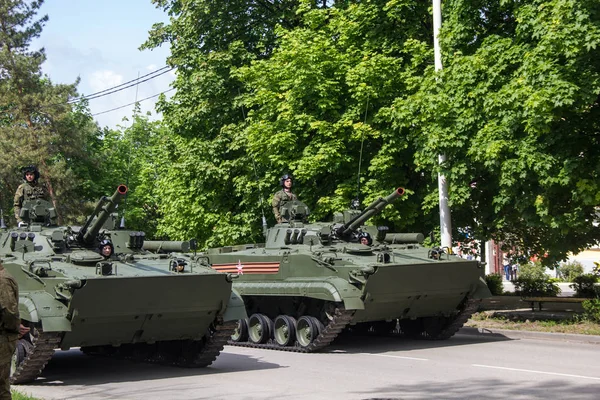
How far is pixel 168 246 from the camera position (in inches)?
592

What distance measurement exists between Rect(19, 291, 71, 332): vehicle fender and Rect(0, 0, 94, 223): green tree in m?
26.7

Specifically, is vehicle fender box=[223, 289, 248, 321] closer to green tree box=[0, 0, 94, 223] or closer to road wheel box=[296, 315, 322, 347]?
road wheel box=[296, 315, 322, 347]

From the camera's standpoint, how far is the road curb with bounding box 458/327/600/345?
1686cm

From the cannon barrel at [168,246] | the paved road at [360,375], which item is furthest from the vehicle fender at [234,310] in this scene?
the cannon barrel at [168,246]

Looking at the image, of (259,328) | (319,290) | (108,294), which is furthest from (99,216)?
(259,328)

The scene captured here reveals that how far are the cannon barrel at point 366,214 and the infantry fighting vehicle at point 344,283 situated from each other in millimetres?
24

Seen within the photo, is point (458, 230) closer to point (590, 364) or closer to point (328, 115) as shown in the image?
point (328, 115)

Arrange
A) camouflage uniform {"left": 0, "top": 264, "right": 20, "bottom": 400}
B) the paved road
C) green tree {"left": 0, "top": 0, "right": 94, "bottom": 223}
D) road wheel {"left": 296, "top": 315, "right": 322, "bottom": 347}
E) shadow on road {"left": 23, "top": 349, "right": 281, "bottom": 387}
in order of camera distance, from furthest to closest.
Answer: green tree {"left": 0, "top": 0, "right": 94, "bottom": 223}
road wheel {"left": 296, "top": 315, "right": 322, "bottom": 347}
shadow on road {"left": 23, "top": 349, "right": 281, "bottom": 387}
the paved road
camouflage uniform {"left": 0, "top": 264, "right": 20, "bottom": 400}

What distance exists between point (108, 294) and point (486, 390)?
5263 millimetres

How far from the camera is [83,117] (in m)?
46.5

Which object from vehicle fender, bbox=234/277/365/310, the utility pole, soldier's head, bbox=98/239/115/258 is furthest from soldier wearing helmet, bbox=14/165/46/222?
the utility pole

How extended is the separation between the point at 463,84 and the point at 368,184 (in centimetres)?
468

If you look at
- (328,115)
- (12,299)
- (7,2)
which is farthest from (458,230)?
(7,2)

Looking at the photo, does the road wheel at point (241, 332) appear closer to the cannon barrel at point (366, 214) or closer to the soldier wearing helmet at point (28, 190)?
the cannon barrel at point (366, 214)
